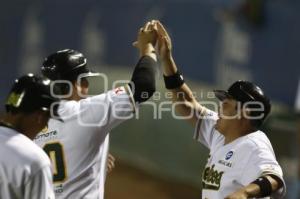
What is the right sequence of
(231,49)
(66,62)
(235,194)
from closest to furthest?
(235,194), (66,62), (231,49)

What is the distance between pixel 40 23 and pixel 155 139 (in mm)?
5757

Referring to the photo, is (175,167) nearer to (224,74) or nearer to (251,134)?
(224,74)

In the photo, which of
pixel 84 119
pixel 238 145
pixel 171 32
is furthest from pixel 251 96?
pixel 171 32

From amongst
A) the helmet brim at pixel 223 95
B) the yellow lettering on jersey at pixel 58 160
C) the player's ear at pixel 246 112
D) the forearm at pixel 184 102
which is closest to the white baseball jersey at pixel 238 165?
the player's ear at pixel 246 112

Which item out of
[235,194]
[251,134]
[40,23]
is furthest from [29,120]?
[40,23]

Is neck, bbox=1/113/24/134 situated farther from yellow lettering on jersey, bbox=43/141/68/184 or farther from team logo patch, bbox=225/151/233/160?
team logo patch, bbox=225/151/233/160

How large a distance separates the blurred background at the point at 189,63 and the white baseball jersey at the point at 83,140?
171 inches

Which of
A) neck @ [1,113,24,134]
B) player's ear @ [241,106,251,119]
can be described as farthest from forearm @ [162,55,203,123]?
neck @ [1,113,24,134]

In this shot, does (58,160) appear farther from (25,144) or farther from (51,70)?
(25,144)

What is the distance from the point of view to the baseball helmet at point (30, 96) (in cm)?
369

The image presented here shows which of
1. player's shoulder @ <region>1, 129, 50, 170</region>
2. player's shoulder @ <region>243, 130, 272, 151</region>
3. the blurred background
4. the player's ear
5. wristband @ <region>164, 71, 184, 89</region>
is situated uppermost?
player's shoulder @ <region>1, 129, 50, 170</region>

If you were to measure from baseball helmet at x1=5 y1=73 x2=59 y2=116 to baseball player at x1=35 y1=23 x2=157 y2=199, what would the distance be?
57cm

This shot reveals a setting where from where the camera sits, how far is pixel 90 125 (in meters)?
4.30

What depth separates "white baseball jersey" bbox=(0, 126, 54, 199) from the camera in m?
3.59
